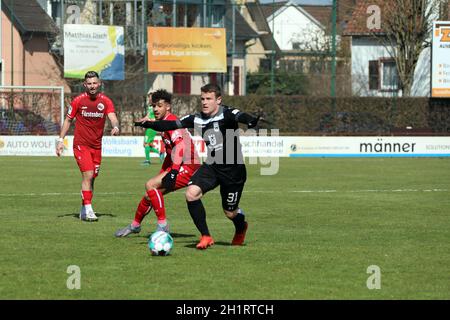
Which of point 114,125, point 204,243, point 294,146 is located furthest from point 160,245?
point 294,146

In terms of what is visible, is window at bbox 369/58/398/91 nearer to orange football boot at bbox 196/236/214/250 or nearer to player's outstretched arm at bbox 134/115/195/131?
player's outstretched arm at bbox 134/115/195/131

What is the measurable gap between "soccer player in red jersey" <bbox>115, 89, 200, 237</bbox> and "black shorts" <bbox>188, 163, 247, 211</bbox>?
0.69 m

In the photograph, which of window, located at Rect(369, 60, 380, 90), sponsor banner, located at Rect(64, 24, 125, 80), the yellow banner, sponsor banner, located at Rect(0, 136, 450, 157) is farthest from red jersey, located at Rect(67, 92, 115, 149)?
window, located at Rect(369, 60, 380, 90)

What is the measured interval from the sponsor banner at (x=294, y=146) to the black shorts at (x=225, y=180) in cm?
2422

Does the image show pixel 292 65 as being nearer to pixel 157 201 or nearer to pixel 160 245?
pixel 157 201

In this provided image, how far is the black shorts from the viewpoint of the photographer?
12344 mm

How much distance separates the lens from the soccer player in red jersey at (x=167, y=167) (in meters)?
13.1

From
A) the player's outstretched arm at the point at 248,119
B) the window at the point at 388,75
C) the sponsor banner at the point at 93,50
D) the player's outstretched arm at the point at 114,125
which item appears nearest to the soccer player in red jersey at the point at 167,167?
the player's outstretched arm at the point at 248,119

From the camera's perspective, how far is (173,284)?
9.76m

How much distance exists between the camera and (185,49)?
1842 inches

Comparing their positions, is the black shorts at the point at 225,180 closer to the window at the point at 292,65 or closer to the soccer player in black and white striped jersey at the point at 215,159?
the soccer player in black and white striped jersey at the point at 215,159

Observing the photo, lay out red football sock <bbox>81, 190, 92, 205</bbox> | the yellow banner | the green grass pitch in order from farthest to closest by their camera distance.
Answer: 1. the yellow banner
2. red football sock <bbox>81, 190, 92, 205</bbox>
3. the green grass pitch
